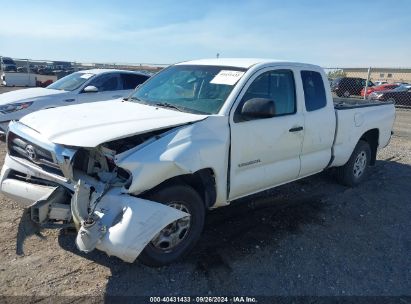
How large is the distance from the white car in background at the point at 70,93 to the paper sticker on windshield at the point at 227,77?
5586mm

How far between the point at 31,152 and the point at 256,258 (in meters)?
2.44

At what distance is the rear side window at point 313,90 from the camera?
200 inches

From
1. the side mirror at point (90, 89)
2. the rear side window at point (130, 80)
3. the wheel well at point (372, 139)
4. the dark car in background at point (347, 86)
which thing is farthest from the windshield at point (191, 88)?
the dark car in background at point (347, 86)

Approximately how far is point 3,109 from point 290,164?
21.2ft

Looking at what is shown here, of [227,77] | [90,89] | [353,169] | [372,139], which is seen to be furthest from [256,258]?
[90,89]

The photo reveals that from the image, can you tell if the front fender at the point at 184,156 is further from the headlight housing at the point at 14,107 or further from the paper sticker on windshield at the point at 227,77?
the headlight housing at the point at 14,107

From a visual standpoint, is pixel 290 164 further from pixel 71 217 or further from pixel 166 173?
pixel 71 217

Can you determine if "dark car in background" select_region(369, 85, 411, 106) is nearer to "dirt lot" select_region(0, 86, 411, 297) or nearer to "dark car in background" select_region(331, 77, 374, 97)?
"dark car in background" select_region(331, 77, 374, 97)

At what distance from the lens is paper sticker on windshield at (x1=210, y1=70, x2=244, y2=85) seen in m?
4.30

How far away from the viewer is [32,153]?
3674 mm

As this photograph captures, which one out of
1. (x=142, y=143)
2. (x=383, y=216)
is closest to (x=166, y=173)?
(x=142, y=143)

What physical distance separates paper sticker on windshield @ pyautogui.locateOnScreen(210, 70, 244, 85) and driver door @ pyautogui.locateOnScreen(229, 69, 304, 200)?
16 centimetres

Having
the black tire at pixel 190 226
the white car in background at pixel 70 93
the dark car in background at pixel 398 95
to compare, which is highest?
the white car in background at pixel 70 93

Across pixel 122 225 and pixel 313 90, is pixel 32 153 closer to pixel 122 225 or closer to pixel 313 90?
pixel 122 225
